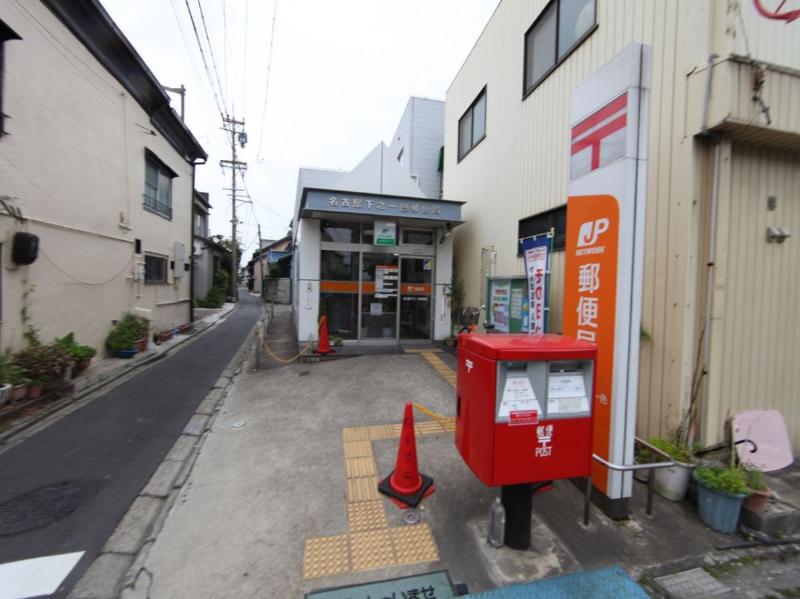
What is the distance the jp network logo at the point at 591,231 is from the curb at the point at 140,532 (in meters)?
4.20

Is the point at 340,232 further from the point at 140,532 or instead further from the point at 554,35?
the point at 140,532

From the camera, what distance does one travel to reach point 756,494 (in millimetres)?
2738

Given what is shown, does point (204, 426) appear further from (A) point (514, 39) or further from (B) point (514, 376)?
(A) point (514, 39)

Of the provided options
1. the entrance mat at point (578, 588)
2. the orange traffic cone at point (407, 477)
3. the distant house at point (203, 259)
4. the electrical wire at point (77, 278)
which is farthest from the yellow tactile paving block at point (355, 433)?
the distant house at point (203, 259)

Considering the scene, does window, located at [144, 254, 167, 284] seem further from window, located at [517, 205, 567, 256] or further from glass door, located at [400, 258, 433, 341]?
window, located at [517, 205, 567, 256]

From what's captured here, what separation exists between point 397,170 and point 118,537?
8973 mm

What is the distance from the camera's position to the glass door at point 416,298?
916 cm

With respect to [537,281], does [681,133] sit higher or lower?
higher

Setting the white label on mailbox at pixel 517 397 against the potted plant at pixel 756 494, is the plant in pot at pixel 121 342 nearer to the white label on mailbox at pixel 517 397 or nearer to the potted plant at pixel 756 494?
the white label on mailbox at pixel 517 397

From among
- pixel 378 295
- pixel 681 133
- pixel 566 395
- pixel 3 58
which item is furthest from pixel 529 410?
pixel 3 58

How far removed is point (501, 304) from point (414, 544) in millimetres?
5274

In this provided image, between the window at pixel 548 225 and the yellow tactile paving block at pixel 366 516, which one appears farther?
the window at pixel 548 225

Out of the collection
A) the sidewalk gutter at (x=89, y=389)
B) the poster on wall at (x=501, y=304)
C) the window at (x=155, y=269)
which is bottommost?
the sidewalk gutter at (x=89, y=389)

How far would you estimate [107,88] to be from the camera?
307 inches
